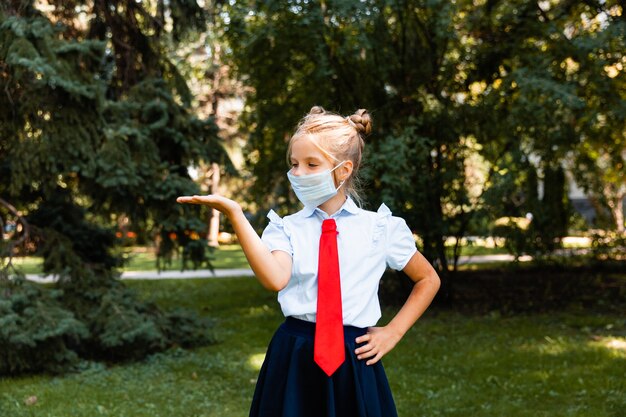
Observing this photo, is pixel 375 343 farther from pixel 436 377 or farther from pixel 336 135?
pixel 436 377

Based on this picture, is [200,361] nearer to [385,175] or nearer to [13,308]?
[13,308]

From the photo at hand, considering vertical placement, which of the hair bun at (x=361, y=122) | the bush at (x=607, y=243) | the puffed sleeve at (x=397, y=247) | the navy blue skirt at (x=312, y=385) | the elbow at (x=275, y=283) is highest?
the hair bun at (x=361, y=122)

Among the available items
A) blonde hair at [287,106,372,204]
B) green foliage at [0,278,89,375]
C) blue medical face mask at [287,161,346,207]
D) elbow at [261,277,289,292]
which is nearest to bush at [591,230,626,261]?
green foliage at [0,278,89,375]

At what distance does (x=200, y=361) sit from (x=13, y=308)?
1.67 m

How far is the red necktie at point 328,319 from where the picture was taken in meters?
2.37

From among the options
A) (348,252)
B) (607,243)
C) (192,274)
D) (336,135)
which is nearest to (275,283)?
(348,252)

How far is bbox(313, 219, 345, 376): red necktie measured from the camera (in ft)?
7.77

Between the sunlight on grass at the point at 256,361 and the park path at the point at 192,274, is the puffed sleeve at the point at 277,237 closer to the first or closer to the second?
the sunlight on grass at the point at 256,361

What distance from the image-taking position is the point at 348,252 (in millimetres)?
2498

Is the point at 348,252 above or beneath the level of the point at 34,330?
above

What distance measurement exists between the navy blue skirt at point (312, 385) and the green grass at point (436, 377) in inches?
107

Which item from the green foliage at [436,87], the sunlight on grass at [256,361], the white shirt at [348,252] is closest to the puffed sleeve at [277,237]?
the white shirt at [348,252]

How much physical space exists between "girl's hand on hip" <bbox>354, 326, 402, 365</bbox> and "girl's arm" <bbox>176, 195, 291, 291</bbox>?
359 millimetres

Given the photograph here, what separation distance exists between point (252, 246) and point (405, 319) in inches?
26.3
